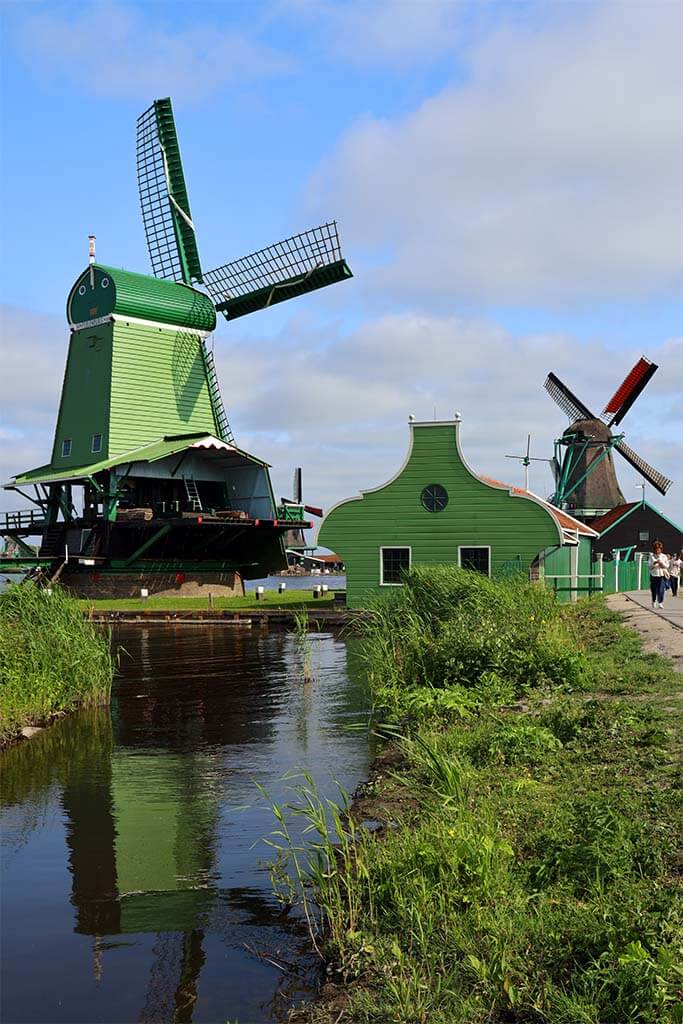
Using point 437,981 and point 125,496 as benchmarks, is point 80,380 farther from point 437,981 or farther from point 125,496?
point 437,981

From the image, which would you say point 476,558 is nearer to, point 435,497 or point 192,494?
point 435,497

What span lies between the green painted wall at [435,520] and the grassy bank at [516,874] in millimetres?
19641

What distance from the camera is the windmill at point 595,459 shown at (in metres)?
62.9

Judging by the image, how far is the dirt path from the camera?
14.6m

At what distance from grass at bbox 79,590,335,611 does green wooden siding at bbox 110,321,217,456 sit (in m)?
6.53

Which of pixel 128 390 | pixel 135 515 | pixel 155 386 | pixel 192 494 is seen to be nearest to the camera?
pixel 135 515

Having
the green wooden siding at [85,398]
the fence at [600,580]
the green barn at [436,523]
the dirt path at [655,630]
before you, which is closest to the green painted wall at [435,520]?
the green barn at [436,523]

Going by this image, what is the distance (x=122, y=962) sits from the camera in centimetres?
646

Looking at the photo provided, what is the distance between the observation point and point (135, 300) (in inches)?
1647

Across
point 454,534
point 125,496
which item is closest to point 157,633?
point 454,534

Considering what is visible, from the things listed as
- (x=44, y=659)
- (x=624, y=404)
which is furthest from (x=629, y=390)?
(x=44, y=659)

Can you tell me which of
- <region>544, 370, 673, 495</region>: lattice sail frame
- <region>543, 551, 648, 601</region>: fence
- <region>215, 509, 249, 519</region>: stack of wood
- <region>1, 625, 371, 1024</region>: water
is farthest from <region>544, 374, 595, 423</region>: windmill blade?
<region>1, 625, 371, 1024</region>: water

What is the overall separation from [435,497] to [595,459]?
113 ft

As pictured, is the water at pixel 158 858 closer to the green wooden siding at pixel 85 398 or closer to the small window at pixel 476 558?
the small window at pixel 476 558
